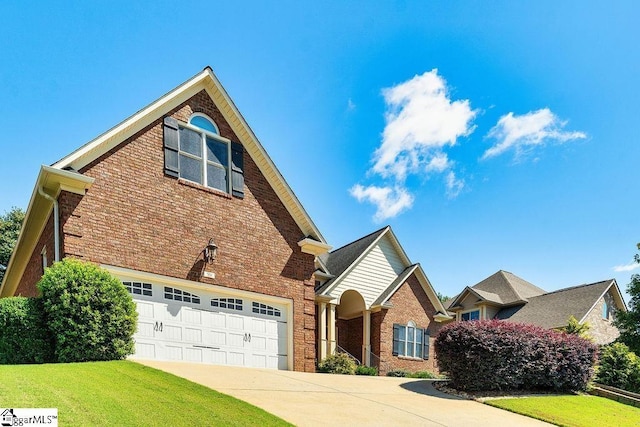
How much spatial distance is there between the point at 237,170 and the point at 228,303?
4275 millimetres

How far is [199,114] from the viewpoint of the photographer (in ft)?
48.0

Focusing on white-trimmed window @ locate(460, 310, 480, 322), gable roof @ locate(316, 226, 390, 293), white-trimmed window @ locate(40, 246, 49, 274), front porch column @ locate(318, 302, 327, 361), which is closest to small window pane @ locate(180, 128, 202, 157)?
white-trimmed window @ locate(40, 246, 49, 274)

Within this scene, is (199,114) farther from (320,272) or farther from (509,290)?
(509,290)

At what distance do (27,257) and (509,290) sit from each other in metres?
27.7

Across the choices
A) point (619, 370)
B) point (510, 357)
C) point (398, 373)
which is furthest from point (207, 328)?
point (619, 370)

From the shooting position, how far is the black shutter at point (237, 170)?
14844 millimetres

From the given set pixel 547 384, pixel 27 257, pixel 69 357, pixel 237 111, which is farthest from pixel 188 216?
pixel 547 384

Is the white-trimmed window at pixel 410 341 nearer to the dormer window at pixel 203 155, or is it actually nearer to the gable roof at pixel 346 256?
the gable roof at pixel 346 256

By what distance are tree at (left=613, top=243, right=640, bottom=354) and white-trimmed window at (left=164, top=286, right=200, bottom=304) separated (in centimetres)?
2292

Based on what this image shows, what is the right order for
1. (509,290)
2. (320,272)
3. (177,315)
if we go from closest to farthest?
(177,315) → (320,272) → (509,290)

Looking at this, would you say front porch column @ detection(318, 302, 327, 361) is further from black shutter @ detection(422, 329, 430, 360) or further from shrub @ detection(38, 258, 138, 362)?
shrub @ detection(38, 258, 138, 362)

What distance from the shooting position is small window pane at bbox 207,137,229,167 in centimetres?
1464

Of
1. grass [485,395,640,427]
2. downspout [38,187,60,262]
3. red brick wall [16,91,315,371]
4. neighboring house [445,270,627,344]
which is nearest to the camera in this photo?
grass [485,395,640,427]

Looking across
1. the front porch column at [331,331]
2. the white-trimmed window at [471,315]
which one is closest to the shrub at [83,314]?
the front porch column at [331,331]
